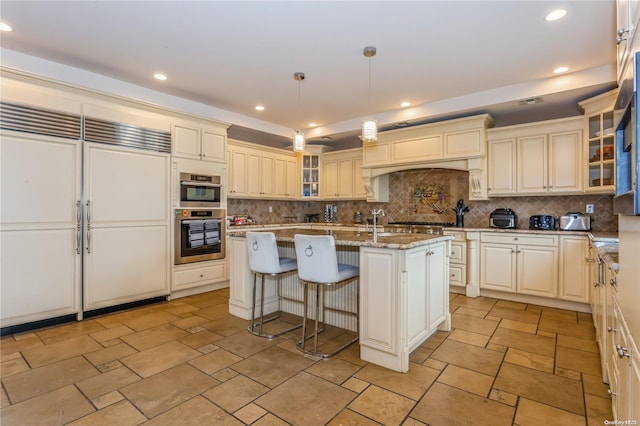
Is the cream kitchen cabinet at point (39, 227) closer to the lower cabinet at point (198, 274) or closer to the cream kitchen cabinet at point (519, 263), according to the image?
the lower cabinet at point (198, 274)

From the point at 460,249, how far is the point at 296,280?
7.84ft

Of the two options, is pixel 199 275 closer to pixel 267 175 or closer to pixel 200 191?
pixel 200 191

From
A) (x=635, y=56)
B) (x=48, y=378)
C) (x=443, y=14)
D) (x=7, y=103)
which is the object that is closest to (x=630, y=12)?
(x=635, y=56)

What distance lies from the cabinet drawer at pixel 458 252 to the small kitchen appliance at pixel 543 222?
942 millimetres

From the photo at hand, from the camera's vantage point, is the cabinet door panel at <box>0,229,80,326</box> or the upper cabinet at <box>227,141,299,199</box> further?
the upper cabinet at <box>227,141,299,199</box>

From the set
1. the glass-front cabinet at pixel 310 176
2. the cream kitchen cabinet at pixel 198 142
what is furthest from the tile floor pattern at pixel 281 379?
the glass-front cabinet at pixel 310 176

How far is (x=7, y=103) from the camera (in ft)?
9.73

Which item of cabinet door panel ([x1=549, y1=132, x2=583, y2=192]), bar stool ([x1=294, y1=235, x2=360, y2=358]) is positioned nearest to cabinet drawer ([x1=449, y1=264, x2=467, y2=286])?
cabinet door panel ([x1=549, y1=132, x2=583, y2=192])

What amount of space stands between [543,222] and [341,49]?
3.44 meters

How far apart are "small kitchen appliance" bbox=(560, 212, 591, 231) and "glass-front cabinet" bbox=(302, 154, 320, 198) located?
13.2 feet

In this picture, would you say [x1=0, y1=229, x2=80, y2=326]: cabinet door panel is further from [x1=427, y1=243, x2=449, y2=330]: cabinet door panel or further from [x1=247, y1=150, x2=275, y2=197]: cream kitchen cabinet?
[x1=427, y1=243, x2=449, y2=330]: cabinet door panel

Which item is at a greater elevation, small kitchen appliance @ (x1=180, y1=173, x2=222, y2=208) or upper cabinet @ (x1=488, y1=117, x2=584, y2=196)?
upper cabinet @ (x1=488, y1=117, x2=584, y2=196)

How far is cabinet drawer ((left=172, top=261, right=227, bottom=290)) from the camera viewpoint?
423 centimetres

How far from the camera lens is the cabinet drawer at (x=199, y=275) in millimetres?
4230
